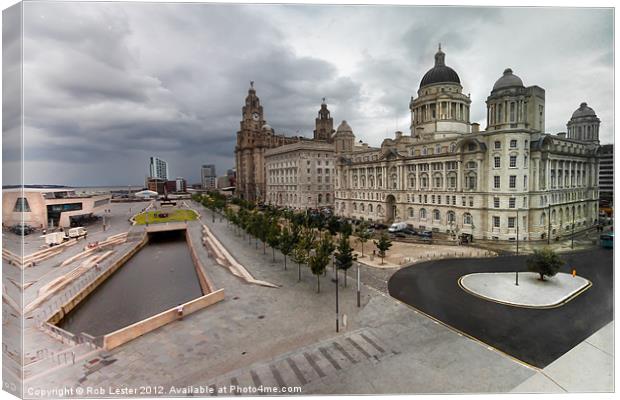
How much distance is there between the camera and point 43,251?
30094mm

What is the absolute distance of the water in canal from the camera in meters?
21.3

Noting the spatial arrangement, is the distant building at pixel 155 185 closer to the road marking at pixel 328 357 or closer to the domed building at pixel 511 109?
the domed building at pixel 511 109

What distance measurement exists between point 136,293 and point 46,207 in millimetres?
13621

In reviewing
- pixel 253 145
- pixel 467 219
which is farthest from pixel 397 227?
pixel 253 145

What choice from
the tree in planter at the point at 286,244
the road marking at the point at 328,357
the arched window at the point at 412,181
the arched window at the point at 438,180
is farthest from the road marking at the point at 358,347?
the arched window at the point at 412,181

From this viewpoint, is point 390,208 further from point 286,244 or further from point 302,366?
point 302,366

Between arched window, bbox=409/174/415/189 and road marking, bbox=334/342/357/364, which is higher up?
arched window, bbox=409/174/415/189

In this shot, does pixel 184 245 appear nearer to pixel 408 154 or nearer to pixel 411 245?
pixel 411 245

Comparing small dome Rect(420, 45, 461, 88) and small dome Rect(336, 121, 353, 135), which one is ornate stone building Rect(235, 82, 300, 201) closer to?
small dome Rect(336, 121, 353, 135)

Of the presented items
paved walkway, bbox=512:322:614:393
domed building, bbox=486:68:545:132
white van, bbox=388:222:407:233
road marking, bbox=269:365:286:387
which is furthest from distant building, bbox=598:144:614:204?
white van, bbox=388:222:407:233

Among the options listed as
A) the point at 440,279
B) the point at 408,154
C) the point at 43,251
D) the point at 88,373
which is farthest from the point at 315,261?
the point at 408,154

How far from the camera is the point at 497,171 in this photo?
38594mm

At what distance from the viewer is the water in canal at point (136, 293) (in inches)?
839

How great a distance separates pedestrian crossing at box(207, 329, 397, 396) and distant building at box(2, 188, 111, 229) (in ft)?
36.0
